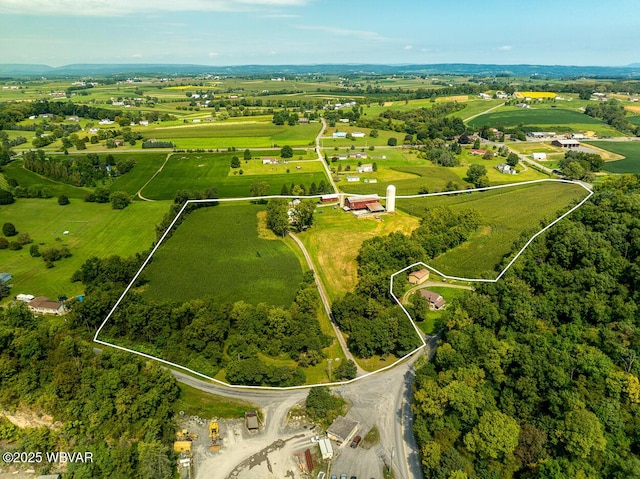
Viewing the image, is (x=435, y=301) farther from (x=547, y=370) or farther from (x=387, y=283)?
(x=547, y=370)

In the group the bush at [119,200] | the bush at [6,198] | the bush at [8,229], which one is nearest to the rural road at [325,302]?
the bush at [119,200]

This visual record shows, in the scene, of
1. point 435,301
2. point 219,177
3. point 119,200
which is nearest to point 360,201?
point 435,301

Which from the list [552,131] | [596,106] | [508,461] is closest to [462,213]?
[508,461]

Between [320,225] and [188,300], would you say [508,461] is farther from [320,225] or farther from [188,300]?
[320,225]

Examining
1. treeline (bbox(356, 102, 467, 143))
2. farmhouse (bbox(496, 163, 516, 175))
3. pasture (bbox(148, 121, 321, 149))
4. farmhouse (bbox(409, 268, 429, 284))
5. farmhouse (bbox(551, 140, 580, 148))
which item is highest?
treeline (bbox(356, 102, 467, 143))

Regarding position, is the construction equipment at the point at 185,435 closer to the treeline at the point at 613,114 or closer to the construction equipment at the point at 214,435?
the construction equipment at the point at 214,435

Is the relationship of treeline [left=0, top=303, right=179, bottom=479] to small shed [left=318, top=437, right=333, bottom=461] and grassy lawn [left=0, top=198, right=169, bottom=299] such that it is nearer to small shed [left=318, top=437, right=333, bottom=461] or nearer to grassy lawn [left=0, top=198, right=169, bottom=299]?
small shed [left=318, top=437, right=333, bottom=461]

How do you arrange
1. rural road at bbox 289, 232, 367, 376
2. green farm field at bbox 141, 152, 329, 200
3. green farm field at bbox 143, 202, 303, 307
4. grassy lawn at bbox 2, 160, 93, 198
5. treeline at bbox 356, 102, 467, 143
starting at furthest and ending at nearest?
treeline at bbox 356, 102, 467, 143
green farm field at bbox 141, 152, 329, 200
grassy lawn at bbox 2, 160, 93, 198
green farm field at bbox 143, 202, 303, 307
rural road at bbox 289, 232, 367, 376

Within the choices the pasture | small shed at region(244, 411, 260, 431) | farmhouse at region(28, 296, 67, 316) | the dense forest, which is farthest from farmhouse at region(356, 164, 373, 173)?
small shed at region(244, 411, 260, 431)
